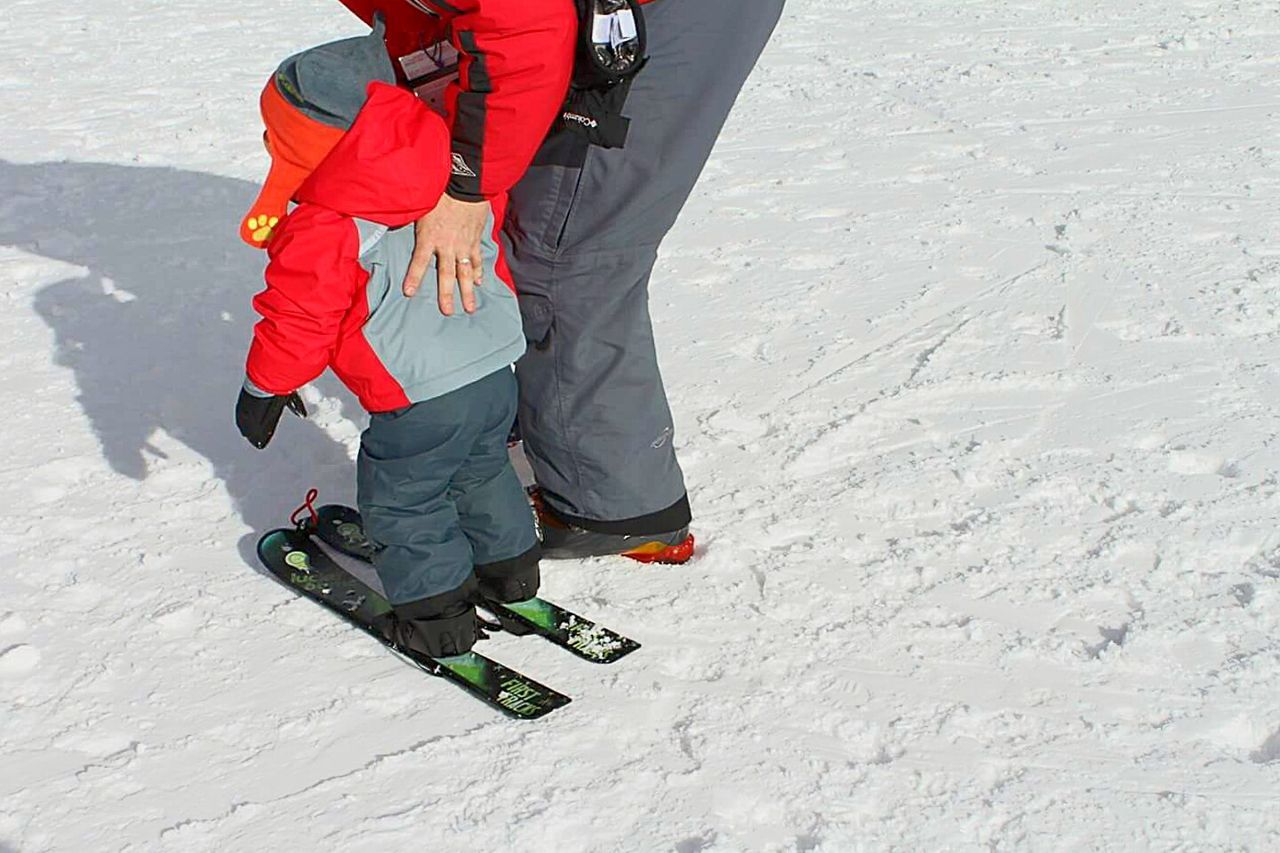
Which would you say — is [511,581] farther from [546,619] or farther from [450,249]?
[450,249]

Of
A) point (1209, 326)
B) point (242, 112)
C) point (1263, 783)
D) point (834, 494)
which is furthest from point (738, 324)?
point (242, 112)

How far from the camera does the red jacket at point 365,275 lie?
2.32 meters

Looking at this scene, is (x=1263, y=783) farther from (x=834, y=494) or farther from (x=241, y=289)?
(x=241, y=289)

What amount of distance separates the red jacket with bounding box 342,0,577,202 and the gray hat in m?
0.15

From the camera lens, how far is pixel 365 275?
7.90 feet

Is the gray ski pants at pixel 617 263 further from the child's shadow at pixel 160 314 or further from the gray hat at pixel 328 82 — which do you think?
the child's shadow at pixel 160 314

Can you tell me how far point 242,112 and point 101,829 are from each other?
4165mm

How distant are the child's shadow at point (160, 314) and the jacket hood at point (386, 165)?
1025 mm

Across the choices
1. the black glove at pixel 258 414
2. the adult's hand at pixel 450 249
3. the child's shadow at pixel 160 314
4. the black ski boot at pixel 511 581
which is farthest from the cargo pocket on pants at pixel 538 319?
the child's shadow at pixel 160 314

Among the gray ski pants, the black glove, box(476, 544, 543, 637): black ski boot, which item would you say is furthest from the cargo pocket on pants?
the black glove

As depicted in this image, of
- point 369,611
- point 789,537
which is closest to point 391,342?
point 369,611

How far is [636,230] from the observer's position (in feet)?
9.05

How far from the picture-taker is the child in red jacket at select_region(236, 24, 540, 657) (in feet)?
7.64

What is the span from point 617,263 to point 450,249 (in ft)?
1.34
